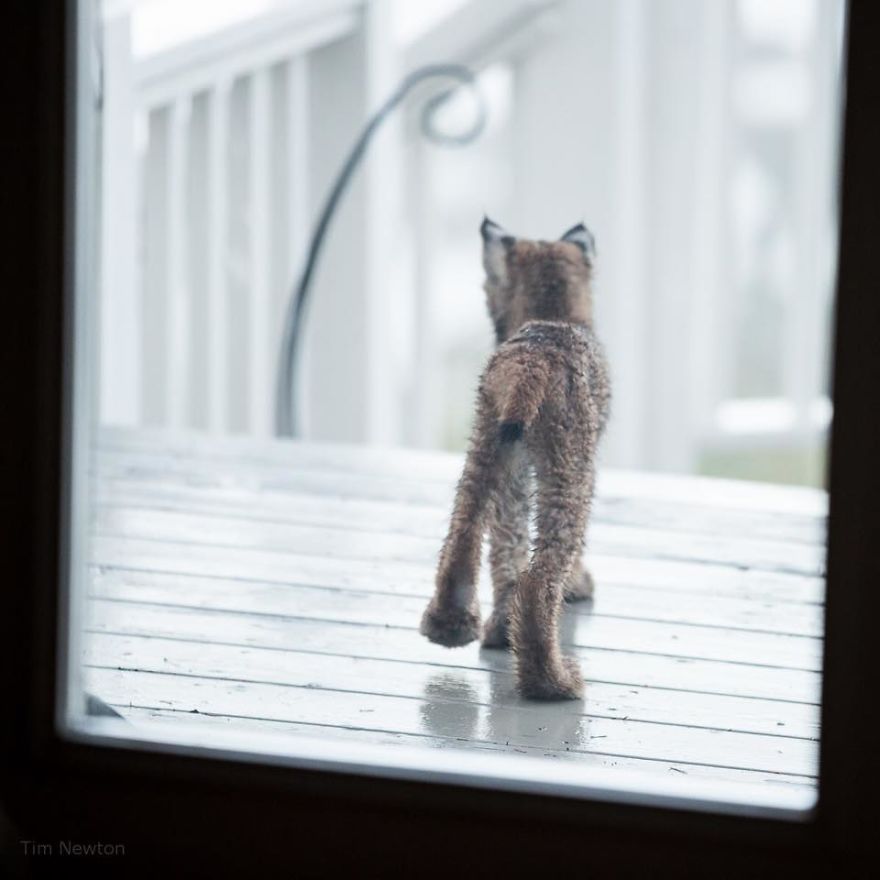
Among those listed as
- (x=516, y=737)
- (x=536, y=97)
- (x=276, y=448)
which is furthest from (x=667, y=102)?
(x=516, y=737)

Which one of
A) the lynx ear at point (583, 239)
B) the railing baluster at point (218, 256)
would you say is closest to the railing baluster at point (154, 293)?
the railing baluster at point (218, 256)

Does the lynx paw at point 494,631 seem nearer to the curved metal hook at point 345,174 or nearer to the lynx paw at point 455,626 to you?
the lynx paw at point 455,626

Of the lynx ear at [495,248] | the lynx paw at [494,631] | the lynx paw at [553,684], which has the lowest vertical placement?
the lynx paw at [553,684]

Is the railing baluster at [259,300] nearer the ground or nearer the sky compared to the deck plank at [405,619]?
nearer the sky

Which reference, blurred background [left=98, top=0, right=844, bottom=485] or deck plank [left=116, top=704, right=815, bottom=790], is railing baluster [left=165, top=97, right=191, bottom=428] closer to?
blurred background [left=98, top=0, right=844, bottom=485]

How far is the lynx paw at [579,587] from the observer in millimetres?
1097

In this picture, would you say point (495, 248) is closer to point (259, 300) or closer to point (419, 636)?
point (419, 636)

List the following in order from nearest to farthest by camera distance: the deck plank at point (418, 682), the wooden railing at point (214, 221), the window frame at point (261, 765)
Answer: the window frame at point (261, 765) < the deck plank at point (418, 682) < the wooden railing at point (214, 221)

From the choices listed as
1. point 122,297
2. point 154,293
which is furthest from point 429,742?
point 154,293

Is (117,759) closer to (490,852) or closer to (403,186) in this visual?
(490,852)

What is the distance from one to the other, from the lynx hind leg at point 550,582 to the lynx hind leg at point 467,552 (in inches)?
1.6

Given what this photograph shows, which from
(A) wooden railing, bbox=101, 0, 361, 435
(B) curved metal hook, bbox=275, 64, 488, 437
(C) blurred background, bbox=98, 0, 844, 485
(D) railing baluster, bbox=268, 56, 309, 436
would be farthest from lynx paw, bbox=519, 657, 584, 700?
(D) railing baluster, bbox=268, 56, 309, 436

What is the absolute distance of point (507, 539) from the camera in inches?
43.3

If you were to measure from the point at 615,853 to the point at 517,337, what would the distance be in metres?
0.47
